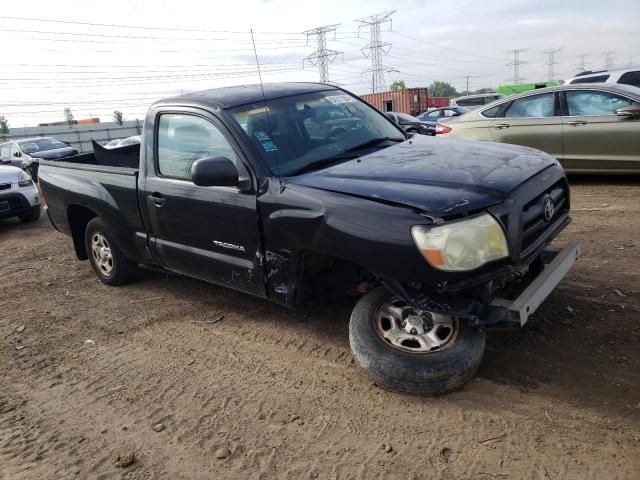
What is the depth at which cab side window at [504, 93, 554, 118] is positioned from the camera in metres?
8.14

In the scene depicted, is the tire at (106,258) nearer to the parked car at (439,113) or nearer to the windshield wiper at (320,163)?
the windshield wiper at (320,163)

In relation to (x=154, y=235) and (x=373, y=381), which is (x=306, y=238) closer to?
(x=373, y=381)

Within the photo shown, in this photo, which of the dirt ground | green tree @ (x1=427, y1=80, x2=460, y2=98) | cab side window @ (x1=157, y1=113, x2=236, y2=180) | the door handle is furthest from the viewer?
green tree @ (x1=427, y1=80, x2=460, y2=98)

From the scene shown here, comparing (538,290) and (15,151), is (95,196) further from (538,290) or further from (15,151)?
(15,151)

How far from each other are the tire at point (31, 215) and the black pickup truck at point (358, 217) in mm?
5584

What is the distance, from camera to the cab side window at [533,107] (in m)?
8.14

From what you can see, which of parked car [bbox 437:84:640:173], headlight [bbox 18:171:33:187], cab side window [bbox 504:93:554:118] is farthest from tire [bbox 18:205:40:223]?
cab side window [bbox 504:93:554:118]

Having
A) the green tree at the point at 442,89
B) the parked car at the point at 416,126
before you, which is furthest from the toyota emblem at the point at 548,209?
the green tree at the point at 442,89

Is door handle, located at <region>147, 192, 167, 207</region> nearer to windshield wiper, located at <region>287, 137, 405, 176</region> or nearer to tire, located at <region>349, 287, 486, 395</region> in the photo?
windshield wiper, located at <region>287, 137, 405, 176</region>

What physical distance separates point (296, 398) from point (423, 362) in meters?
0.78

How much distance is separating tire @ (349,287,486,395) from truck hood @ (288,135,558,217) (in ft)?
2.48

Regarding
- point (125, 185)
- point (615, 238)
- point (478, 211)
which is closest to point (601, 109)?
point (615, 238)

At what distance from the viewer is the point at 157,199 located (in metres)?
4.36

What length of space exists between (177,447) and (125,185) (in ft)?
8.52
